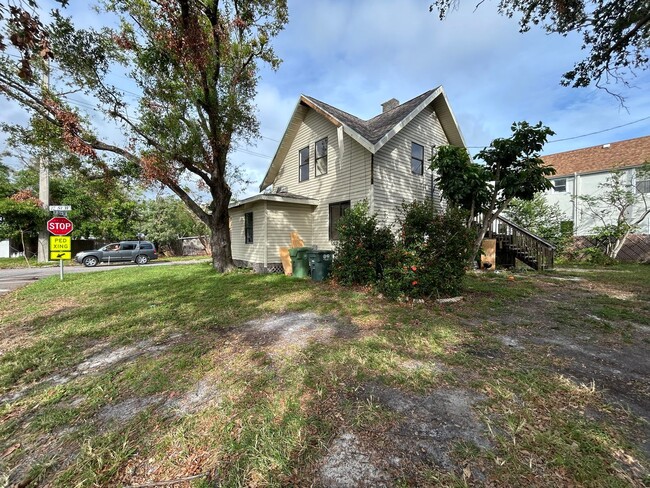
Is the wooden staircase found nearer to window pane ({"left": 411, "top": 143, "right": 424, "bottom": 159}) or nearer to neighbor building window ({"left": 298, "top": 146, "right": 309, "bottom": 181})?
window pane ({"left": 411, "top": 143, "right": 424, "bottom": 159})

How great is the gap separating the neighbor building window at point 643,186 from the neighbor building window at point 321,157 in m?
18.5

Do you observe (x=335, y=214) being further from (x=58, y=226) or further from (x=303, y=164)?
(x=58, y=226)

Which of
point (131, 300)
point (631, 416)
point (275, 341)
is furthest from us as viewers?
point (131, 300)

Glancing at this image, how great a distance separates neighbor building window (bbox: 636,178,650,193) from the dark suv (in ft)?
98.9

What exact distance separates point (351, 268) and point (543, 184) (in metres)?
6.11

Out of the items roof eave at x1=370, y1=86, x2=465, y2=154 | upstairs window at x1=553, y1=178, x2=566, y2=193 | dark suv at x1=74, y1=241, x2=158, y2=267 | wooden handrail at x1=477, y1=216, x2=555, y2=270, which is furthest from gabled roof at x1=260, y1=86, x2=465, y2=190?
upstairs window at x1=553, y1=178, x2=566, y2=193

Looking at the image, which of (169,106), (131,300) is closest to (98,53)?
(169,106)

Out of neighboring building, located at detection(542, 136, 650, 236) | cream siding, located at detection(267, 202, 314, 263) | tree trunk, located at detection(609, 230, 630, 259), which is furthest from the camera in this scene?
neighboring building, located at detection(542, 136, 650, 236)

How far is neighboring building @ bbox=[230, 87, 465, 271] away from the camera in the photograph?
9.73 meters

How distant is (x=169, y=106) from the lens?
8.51m

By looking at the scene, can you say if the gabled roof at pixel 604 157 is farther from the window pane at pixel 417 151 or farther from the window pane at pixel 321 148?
the window pane at pixel 321 148

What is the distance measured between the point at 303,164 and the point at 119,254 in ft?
44.4

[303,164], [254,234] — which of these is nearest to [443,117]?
[303,164]

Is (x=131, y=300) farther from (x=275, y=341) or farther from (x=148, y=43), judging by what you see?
(x=148, y=43)
